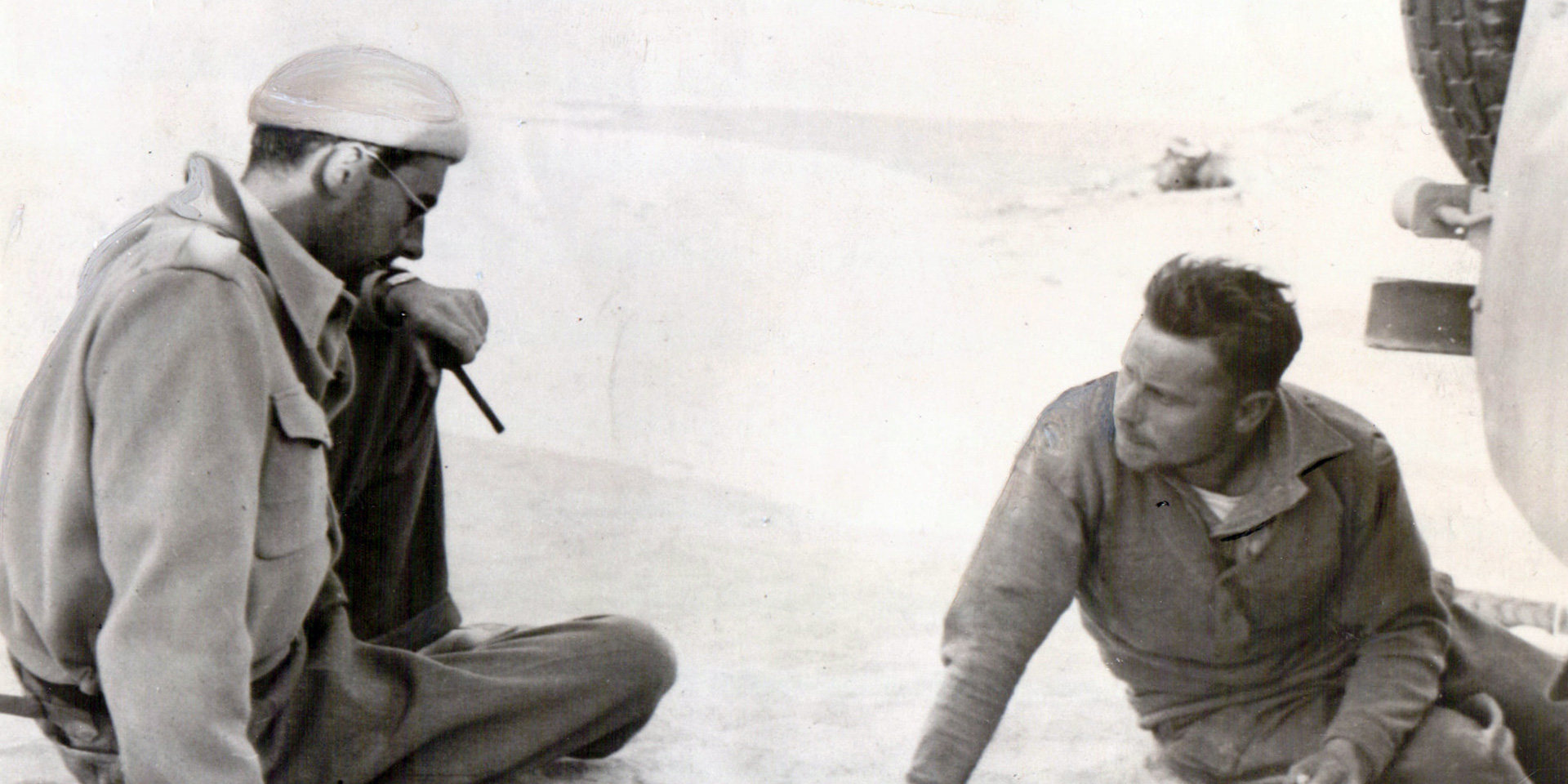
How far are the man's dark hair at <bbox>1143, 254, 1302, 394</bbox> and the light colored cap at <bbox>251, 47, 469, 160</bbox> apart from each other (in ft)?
4.15

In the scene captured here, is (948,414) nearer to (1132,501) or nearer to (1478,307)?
(1132,501)

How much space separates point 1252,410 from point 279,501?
1.61 m

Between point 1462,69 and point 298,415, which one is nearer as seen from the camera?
point 298,415

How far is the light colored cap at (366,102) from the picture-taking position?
2.58 meters

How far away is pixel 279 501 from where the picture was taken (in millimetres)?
2445

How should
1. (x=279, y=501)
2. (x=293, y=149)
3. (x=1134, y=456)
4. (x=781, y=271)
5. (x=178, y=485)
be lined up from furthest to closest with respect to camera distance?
(x=781, y=271)
(x=1134, y=456)
(x=293, y=149)
(x=279, y=501)
(x=178, y=485)

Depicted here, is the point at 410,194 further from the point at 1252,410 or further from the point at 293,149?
the point at 1252,410

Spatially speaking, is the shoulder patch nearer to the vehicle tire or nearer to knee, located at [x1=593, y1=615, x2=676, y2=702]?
knee, located at [x1=593, y1=615, x2=676, y2=702]

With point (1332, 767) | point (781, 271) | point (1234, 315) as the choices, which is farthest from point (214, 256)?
point (1332, 767)

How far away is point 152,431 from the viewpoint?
233 cm

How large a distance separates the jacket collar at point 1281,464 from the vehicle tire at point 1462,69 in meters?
0.55

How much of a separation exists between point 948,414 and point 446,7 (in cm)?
120

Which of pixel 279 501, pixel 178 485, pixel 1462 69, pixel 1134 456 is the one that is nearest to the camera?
pixel 178 485

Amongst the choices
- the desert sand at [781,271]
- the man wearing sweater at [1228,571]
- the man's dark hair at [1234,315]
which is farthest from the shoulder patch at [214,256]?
the man's dark hair at [1234,315]
